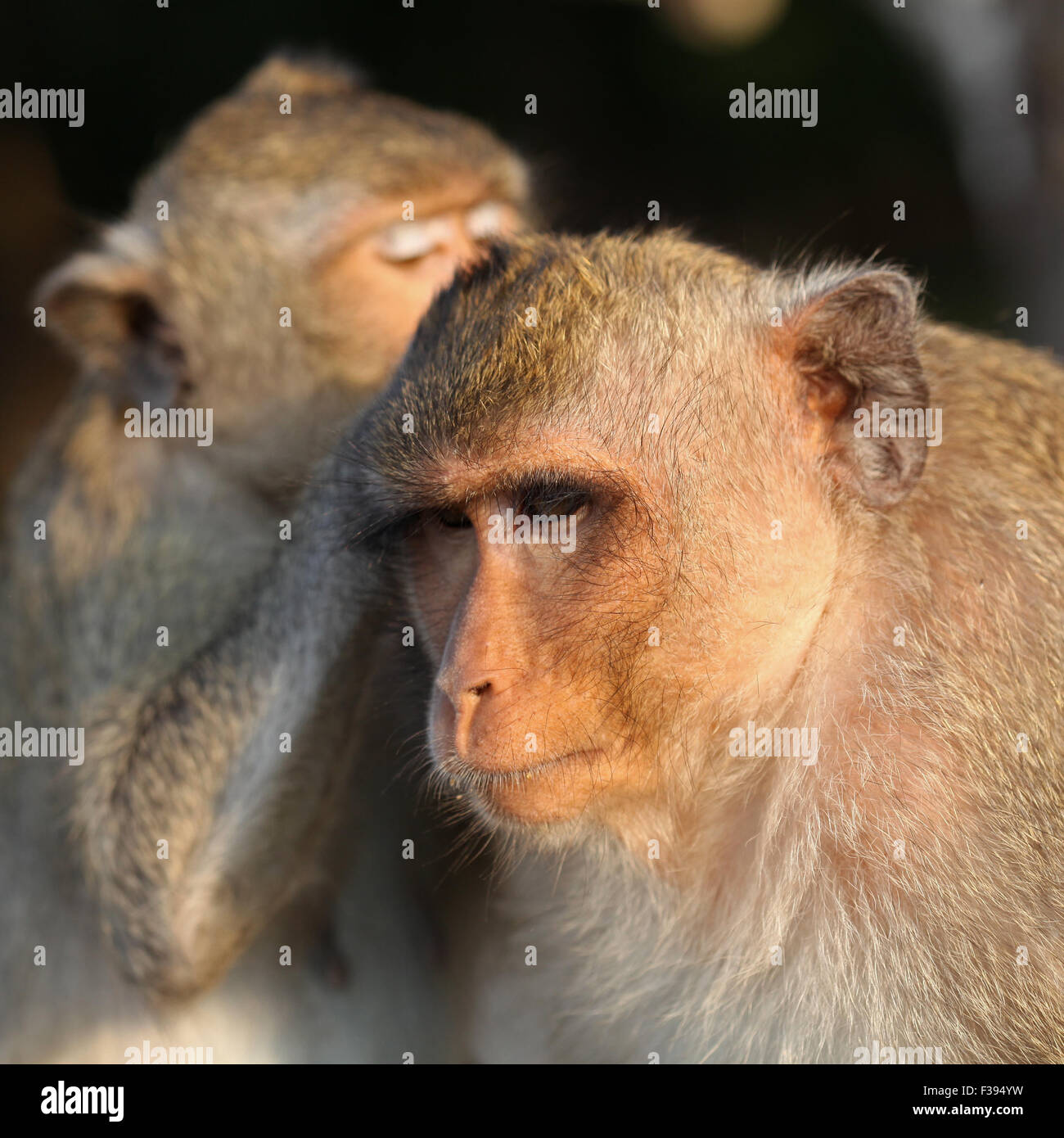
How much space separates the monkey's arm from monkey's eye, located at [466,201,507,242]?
1.65m

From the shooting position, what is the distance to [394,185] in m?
4.42

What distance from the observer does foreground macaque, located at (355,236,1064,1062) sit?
2.50 meters

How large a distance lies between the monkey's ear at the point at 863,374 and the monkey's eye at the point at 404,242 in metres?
2.10

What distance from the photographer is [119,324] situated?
14.3ft

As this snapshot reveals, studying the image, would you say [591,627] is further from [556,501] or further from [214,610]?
[214,610]

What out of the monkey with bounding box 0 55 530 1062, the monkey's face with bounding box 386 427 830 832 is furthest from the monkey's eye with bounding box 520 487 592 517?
the monkey with bounding box 0 55 530 1062

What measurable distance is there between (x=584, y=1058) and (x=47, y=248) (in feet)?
17.7

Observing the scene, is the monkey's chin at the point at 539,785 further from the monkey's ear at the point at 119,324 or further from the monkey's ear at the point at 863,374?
the monkey's ear at the point at 119,324

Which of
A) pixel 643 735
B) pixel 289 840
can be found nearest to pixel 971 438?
pixel 643 735

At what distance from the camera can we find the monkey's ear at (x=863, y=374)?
2.47m

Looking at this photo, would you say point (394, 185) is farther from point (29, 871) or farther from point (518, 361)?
point (29, 871)

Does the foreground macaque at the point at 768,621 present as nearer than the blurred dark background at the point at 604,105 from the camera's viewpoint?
Yes

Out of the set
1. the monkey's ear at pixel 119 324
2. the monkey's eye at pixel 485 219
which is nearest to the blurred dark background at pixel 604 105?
the monkey's eye at pixel 485 219

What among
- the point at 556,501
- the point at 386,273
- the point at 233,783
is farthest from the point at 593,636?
the point at 386,273
